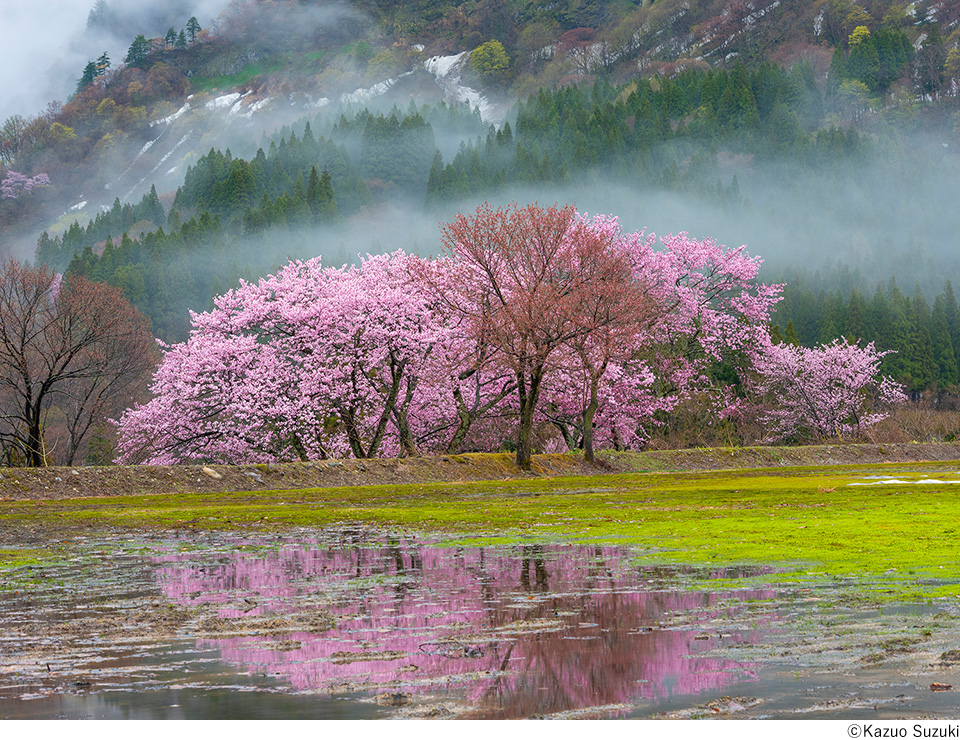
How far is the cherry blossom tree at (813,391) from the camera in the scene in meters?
75.7

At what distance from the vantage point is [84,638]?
9344mm

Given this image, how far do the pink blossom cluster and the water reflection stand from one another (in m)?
28.7

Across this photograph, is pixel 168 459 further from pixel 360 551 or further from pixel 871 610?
pixel 871 610

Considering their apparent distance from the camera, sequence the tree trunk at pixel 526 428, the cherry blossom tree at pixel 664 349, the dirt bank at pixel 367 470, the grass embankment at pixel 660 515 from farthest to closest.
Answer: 1. the cherry blossom tree at pixel 664 349
2. the tree trunk at pixel 526 428
3. the dirt bank at pixel 367 470
4. the grass embankment at pixel 660 515

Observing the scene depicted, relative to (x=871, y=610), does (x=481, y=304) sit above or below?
above

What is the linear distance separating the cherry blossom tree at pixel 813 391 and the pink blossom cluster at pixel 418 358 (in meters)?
20.1

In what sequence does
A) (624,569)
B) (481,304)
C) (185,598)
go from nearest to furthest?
1. (185,598)
2. (624,569)
3. (481,304)

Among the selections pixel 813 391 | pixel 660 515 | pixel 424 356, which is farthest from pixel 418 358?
pixel 813 391


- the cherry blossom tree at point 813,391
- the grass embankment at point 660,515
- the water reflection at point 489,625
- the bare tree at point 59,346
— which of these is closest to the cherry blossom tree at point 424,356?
the bare tree at point 59,346

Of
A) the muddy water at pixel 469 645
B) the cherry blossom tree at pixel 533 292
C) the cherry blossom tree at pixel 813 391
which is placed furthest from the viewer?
the cherry blossom tree at pixel 813 391

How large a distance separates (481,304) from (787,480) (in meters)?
15.8

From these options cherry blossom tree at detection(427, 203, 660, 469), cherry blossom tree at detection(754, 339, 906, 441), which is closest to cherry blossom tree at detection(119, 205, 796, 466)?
cherry blossom tree at detection(427, 203, 660, 469)

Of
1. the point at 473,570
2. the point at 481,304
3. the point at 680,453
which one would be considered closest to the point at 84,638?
the point at 473,570

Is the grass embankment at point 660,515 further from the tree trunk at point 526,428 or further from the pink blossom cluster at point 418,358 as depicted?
the pink blossom cluster at point 418,358
